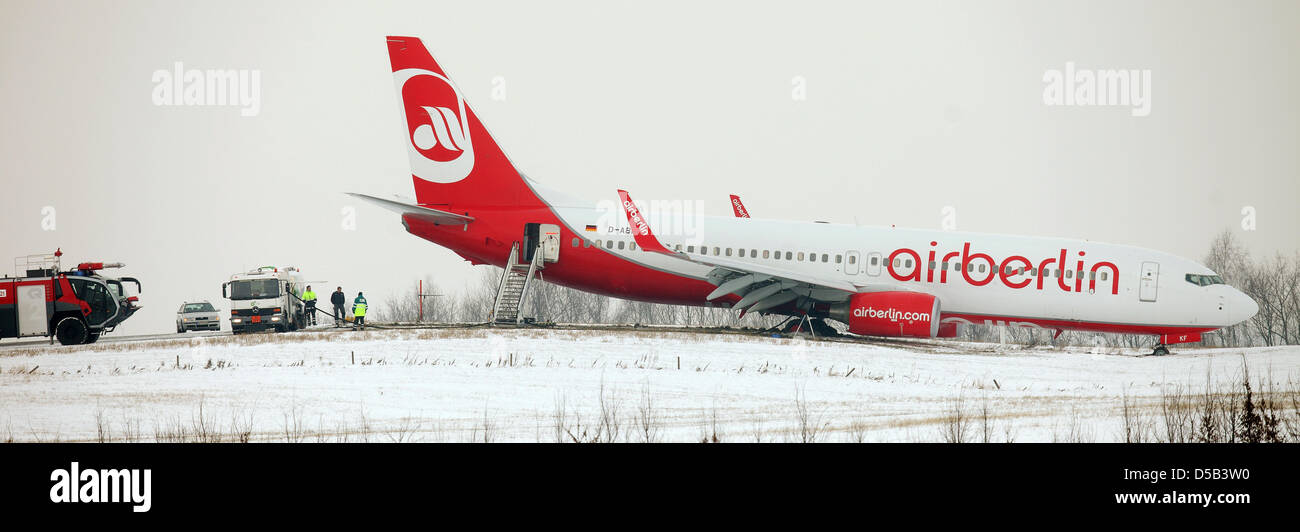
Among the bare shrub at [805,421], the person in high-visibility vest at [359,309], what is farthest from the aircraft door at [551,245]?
the bare shrub at [805,421]

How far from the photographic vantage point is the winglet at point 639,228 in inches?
1270

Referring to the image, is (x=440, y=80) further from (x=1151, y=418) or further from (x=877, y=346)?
(x=1151, y=418)

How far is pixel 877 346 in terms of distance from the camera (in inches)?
1185

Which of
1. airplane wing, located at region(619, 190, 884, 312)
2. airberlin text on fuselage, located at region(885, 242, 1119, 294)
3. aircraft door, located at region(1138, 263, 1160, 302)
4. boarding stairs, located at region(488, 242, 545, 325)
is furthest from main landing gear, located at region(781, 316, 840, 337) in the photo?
aircraft door, located at region(1138, 263, 1160, 302)

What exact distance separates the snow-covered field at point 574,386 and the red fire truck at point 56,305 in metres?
3.20

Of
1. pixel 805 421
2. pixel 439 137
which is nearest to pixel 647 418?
pixel 805 421

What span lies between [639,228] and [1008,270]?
1117cm

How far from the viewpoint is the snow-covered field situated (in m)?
18.2

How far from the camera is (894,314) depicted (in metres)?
30.9

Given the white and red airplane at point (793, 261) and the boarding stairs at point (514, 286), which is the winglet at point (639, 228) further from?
the boarding stairs at point (514, 286)

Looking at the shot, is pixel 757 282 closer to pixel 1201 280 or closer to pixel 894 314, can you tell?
pixel 894 314

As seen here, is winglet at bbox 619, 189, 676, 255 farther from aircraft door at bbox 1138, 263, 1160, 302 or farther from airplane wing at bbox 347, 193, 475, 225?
aircraft door at bbox 1138, 263, 1160, 302

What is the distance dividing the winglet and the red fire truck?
18.0m

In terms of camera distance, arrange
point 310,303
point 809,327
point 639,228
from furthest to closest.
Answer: point 310,303, point 809,327, point 639,228
